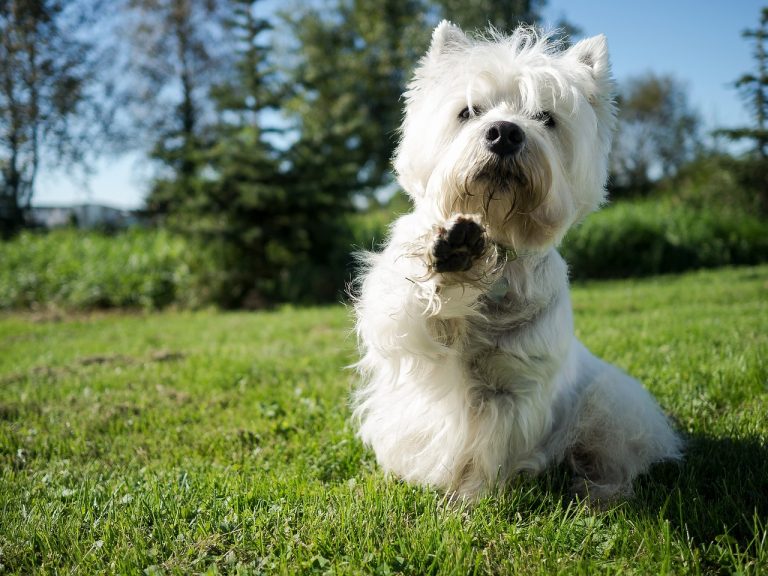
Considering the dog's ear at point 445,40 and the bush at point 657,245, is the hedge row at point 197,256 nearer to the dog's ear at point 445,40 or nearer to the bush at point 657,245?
the bush at point 657,245

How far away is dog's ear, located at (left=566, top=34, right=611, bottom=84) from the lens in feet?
10.0

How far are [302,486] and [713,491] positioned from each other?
2103mm

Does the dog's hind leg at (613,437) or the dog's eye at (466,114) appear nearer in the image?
the dog's eye at (466,114)

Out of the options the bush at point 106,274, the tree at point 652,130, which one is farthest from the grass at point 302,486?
the tree at point 652,130

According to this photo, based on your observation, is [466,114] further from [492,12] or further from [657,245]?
[492,12]

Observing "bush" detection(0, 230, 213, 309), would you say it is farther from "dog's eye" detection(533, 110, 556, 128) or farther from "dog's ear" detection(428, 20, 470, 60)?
"dog's eye" detection(533, 110, 556, 128)

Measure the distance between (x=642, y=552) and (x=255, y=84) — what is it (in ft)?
40.9

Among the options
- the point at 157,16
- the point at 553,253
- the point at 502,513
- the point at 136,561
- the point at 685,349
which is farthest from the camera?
the point at 157,16

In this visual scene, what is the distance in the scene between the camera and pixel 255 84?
1264cm

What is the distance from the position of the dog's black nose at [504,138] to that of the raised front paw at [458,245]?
48 centimetres

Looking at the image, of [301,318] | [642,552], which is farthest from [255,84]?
[642,552]

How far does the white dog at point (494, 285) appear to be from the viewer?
8.71ft

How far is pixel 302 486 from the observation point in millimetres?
2922

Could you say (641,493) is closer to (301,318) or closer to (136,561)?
(136,561)
